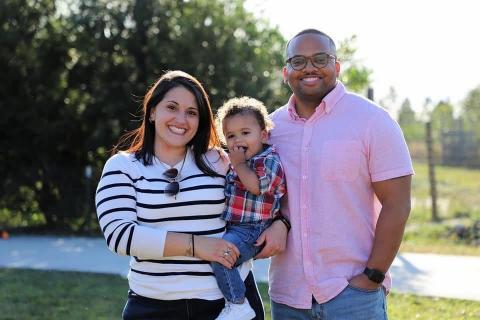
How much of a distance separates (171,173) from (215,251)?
0.40m

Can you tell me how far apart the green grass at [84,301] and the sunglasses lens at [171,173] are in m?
3.15

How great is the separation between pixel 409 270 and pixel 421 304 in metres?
1.82

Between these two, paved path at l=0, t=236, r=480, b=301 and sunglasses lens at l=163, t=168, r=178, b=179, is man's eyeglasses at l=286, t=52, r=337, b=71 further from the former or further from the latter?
paved path at l=0, t=236, r=480, b=301

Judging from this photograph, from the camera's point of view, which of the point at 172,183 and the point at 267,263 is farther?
the point at 267,263

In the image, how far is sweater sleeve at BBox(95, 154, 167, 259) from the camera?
280cm

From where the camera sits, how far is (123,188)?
114 inches

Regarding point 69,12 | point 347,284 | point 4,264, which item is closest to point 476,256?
point 4,264

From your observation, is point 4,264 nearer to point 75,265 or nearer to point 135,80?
point 75,265

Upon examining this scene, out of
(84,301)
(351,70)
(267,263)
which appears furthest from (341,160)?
(351,70)

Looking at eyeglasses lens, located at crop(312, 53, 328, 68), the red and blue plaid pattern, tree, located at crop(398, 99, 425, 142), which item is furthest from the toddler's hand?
tree, located at crop(398, 99, 425, 142)

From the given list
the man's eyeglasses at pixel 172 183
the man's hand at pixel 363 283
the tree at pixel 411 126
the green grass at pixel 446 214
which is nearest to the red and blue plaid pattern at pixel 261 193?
the man's eyeglasses at pixel 172 183

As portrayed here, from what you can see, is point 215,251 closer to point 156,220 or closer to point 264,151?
point 156,220

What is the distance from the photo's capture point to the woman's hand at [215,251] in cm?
285

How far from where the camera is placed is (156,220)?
2.90 metres
